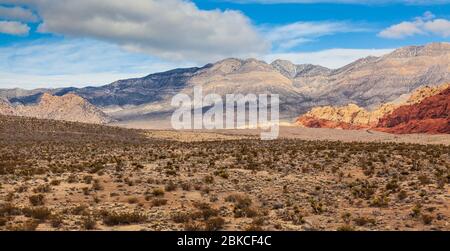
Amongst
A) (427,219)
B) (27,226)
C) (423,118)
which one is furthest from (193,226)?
(423,118)

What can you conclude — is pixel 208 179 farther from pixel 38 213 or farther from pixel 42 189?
pixel 38 213

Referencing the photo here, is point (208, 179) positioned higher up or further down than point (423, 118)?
further down

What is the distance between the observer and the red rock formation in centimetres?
11484

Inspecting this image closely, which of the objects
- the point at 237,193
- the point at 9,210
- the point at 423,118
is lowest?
the point at 237,193

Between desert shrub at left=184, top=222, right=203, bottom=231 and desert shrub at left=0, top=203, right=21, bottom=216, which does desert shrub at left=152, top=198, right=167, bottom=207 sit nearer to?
desert shrub at left=184, top=222, right=203, bottom=231

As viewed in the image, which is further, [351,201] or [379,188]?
[379,188]

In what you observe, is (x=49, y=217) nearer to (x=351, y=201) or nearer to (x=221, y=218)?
(x=221, y=218)

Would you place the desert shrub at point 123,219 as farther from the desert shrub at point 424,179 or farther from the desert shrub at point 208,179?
the desert shrub at point 424,179

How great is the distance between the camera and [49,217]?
15805 mm

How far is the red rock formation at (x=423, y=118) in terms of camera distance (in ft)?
377

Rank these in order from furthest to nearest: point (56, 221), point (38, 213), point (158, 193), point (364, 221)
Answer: point (158, 193) → point (38, 213) → point (364, 221) → point (56, 221)

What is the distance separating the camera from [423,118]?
125 metres
